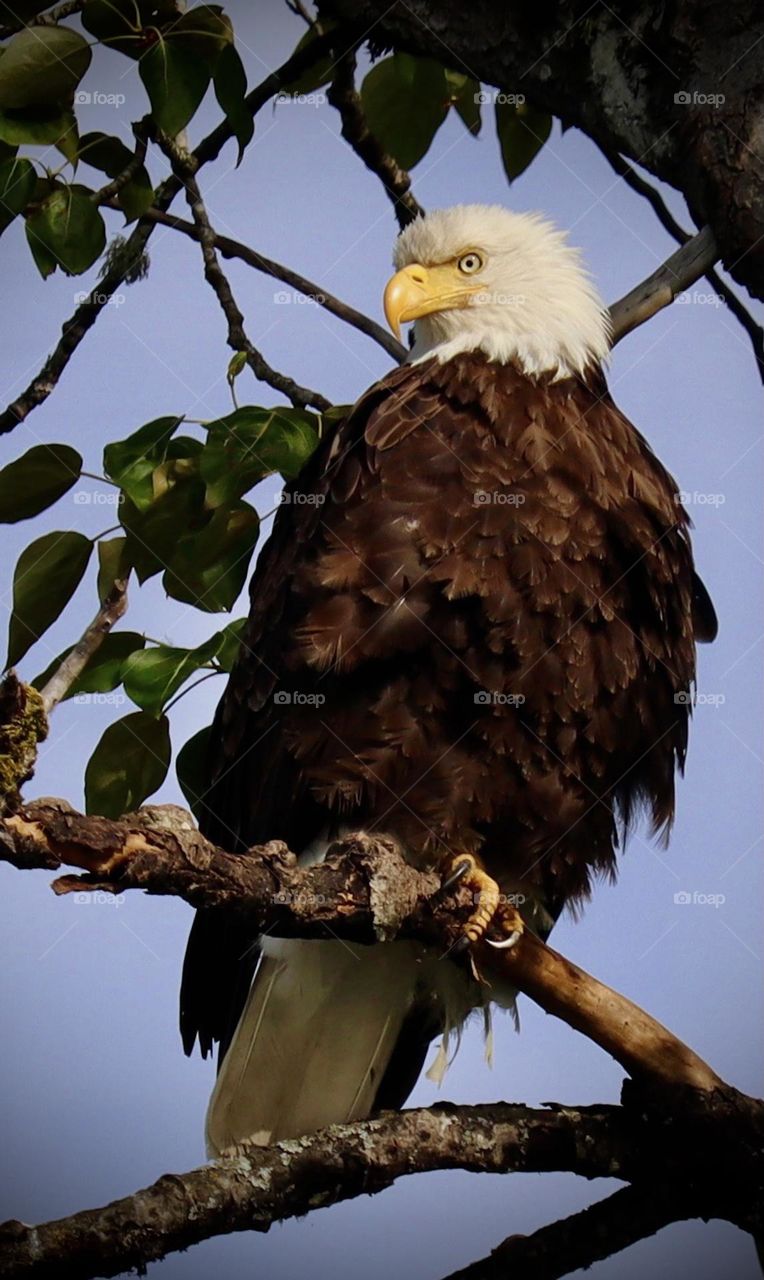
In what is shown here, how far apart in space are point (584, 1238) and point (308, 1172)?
0.51m

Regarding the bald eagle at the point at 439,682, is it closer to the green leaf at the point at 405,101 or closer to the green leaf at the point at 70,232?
the green leaf at the point at 405,101

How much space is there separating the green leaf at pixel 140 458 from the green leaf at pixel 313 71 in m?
1.00

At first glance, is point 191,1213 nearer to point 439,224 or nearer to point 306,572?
point 306,572

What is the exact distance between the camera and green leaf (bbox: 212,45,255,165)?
291 centimetres

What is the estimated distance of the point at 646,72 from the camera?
2.37m

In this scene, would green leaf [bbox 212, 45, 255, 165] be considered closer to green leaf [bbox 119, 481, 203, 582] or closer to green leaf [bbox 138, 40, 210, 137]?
green leaf [bbox 138, 40, 210, 137]

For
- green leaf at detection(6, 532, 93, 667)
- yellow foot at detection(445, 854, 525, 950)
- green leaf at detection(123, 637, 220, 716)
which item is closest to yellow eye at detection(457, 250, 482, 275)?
green leaf at detection(6, 532, 93, 667)

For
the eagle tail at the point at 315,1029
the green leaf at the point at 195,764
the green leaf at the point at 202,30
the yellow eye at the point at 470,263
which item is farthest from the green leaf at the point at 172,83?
the eagle tail at the point at 315,1029

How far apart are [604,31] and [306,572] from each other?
1247 millimetres

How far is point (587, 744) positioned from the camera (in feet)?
10.3

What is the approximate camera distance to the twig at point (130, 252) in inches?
131

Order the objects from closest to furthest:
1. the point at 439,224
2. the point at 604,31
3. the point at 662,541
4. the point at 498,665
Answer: the point at 604,31 → the point at 498,665 → the point at 662,541 → the point at 439,224

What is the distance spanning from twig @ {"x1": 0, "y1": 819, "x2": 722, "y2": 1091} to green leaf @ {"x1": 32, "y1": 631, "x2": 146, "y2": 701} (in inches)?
26.5

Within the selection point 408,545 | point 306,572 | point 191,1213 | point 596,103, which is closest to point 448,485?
point 408,545
